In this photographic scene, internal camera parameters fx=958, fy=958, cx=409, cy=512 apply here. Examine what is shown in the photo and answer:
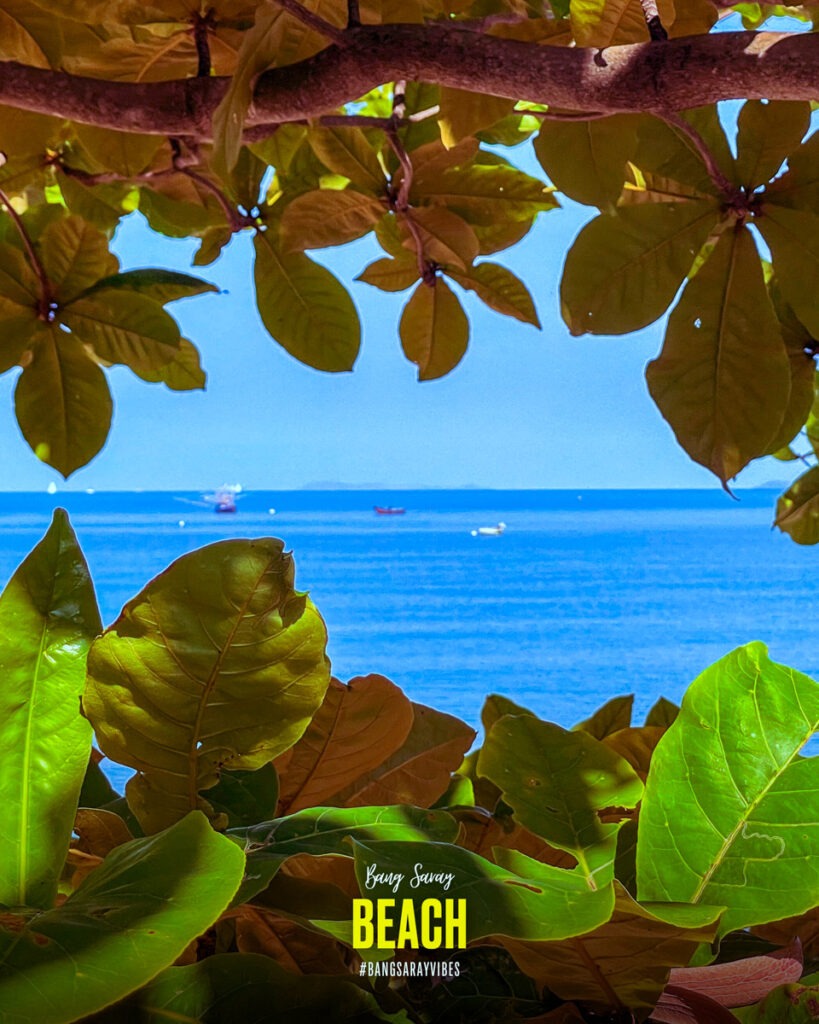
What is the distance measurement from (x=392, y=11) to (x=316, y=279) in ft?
0.88

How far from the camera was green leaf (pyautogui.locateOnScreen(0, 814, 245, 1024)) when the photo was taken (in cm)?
14

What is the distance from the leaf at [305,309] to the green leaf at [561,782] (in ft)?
2.23

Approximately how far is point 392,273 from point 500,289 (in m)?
0.11

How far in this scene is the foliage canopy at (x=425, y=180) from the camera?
1.50ft

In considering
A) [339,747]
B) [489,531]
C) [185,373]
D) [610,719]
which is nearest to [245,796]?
[339,747]

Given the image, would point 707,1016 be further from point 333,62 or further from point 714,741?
point 333,62

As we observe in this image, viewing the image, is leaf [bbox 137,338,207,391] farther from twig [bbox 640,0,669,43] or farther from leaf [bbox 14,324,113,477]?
twig [bbox 640,0,669,43]

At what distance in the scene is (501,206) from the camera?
86 cm

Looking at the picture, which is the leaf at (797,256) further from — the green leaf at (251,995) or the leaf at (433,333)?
the green leaf at (251,995)

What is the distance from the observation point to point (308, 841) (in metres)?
0.20

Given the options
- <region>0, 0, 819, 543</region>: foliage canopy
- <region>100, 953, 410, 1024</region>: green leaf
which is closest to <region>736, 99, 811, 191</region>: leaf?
<region>0, 0, 819, 543</region>: foliage canopy

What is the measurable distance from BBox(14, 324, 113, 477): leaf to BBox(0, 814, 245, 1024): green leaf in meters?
0.73

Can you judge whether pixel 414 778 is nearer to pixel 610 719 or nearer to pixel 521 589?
pixel 610 719

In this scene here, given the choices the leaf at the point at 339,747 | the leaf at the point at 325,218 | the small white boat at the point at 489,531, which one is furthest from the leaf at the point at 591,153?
the small white boat at the point at 489,531
